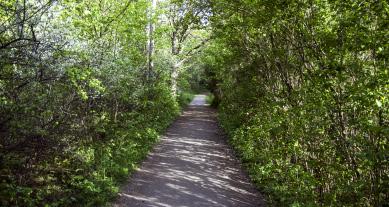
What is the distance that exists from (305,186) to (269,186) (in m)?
1.46

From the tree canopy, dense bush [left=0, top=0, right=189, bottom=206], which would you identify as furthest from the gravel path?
dense bush [left=0, top=0, right=189, bottom=206]

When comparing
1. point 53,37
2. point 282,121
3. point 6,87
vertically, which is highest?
point 53,37

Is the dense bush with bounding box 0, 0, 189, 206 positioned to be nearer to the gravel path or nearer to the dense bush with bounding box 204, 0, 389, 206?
the gravel path

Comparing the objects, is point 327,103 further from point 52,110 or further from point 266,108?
point 266,108

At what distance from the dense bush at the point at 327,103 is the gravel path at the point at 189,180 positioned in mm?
682

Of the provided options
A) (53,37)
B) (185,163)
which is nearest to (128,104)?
(185,163)

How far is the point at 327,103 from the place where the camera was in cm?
620

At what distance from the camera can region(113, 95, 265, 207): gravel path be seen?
8.34 meters

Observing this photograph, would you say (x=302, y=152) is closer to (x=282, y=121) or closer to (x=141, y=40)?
(x=282, y=121)

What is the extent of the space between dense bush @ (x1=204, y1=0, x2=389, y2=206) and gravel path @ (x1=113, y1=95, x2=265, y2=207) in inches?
26.8

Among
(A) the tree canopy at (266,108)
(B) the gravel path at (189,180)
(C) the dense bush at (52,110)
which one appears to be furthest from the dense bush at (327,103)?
(C) the dense bush at (52,110)

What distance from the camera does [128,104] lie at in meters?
13.3

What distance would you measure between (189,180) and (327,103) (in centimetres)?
491

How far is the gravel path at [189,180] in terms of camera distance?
27.4 ft
